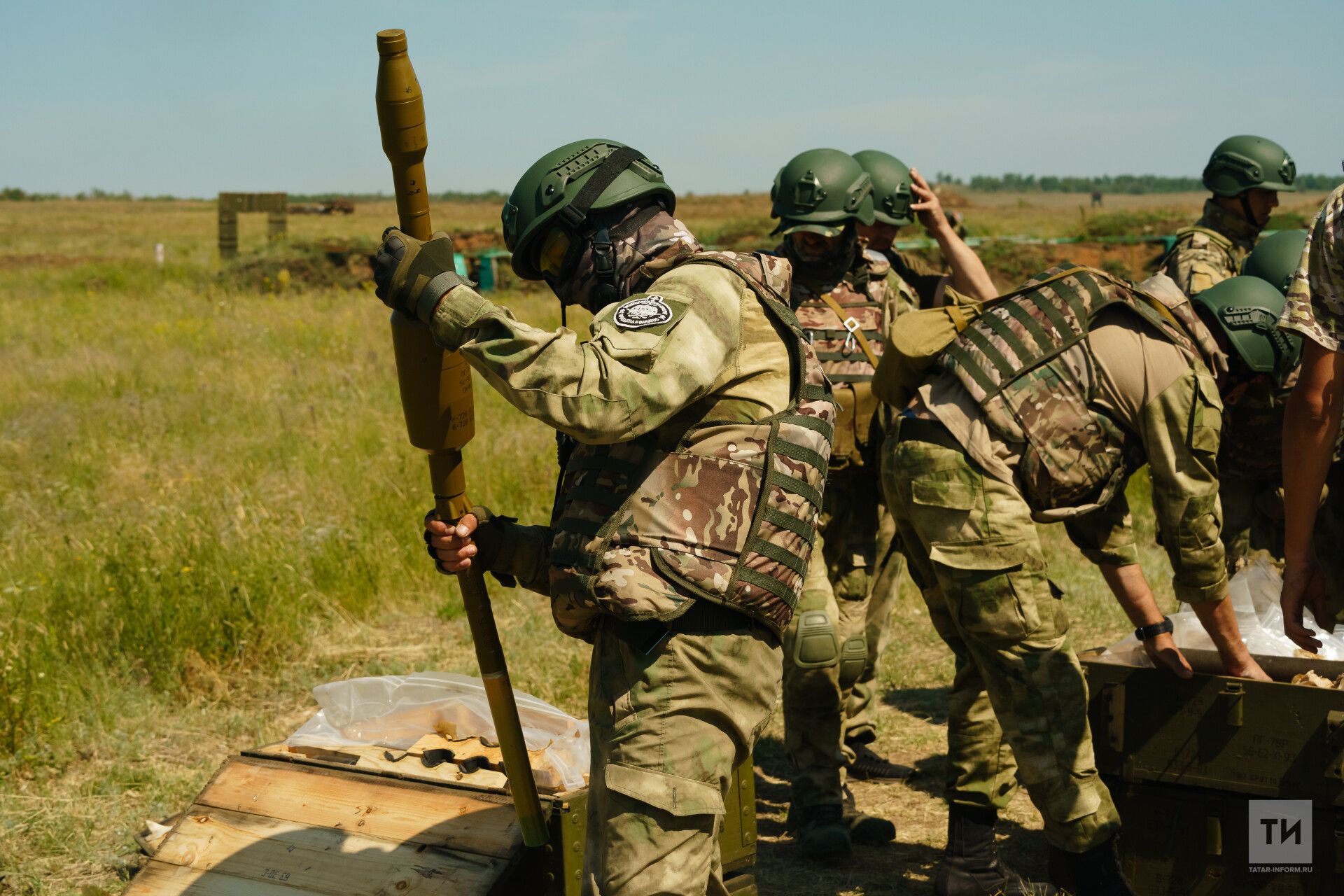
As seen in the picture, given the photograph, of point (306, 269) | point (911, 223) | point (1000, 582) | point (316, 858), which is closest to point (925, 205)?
point (911, 223)

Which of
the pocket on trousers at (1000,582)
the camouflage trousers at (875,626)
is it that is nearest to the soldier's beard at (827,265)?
the camouflage trousers at (875,626)

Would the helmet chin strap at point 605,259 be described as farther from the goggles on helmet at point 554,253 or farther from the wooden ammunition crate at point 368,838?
the wooden ammunition crate at point 368,838

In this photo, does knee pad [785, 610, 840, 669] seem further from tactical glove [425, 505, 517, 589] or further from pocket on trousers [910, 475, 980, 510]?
tactical glove [425, 505, 517, 589]

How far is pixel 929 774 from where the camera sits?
16.9 feet

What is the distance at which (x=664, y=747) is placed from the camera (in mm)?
2551

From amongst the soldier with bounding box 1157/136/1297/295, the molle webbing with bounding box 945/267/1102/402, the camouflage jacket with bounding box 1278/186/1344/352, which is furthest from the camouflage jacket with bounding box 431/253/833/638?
the soldier with bounding box 1157/136/1297/295

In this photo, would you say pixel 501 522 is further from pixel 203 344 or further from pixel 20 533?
pixel 203 344

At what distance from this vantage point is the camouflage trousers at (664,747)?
99.7 inches

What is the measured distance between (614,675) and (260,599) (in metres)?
3.75

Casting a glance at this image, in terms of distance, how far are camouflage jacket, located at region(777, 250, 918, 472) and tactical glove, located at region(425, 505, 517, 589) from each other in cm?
204

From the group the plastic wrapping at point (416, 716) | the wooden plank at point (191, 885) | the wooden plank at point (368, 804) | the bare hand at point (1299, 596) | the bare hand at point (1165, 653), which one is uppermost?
the bare hand at point (1299, 596)

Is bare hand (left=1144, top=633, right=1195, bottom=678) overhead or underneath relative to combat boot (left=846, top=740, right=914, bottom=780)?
overhead

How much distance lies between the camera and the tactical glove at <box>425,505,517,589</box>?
2963 mm

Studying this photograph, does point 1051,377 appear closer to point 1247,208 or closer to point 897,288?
point 897,288
